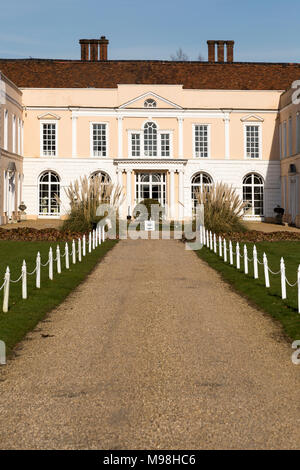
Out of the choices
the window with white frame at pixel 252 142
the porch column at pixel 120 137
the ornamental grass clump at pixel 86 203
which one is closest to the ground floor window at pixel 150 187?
the porch column at pixel 120 137

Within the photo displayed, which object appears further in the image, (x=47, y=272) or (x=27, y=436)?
(x=47, y=272)

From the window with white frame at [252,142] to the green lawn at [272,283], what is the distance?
65.2ft

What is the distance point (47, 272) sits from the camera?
55.2 feet

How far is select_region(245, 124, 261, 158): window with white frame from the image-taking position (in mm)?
43250

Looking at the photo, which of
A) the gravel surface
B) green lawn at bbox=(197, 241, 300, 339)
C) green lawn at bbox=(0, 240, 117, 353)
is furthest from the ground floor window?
the gravel surface

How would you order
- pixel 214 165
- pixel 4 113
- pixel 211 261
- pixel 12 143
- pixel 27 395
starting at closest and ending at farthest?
pixel 27 395 < pixel 211 261 < pixel 4 113 < pixel 12 143 < pixel 214 165

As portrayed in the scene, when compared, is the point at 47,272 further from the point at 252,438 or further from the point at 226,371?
the point at 252,438

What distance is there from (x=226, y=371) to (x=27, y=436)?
110 inches

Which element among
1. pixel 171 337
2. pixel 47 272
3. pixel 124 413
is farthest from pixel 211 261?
pixel 124 413

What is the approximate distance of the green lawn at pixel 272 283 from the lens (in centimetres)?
1073

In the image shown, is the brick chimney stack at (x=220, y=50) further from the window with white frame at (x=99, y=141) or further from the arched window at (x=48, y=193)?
the arched window at (x=48, y=193)

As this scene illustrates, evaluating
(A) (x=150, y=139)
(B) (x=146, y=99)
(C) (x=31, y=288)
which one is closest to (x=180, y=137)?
(A) (x=150, y=139)
